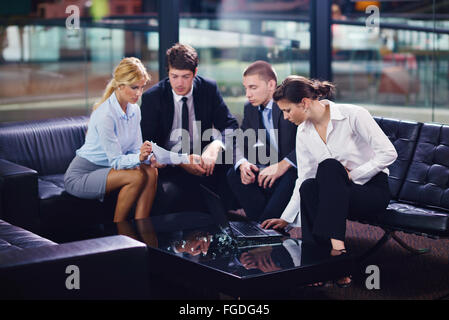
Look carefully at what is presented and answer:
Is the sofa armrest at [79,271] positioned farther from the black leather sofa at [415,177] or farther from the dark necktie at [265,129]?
the dark necktie at [265,129]

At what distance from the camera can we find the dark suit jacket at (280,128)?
417 centimetres

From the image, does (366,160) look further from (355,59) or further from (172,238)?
(355,59)

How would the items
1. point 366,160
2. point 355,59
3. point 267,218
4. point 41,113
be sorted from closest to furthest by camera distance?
point 366,160, point 267,218, point 41,113, point 355,59

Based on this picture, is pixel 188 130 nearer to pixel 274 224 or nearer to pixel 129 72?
pixel 129 72

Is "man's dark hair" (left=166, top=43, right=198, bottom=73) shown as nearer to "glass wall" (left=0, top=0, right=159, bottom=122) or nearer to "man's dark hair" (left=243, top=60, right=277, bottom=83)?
"man's dark hair" (left=243, top=60, right=277, bottom=83)

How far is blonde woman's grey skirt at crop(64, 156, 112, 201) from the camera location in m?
4.11

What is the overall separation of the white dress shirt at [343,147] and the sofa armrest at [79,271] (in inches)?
47.5

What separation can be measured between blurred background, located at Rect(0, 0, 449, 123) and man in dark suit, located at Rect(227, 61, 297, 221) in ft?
4.32

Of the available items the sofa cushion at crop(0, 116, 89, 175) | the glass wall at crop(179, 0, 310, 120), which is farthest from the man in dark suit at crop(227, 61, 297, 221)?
the glass wall at crop(179, 0, 310, 120)

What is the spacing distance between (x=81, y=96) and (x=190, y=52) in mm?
3501

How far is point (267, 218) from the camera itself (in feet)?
13.0

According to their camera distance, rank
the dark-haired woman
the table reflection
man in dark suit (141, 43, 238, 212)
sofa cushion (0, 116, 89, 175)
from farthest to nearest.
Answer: sofa cushion (0, 116, 89, 175), man in dark suit (141, 43, 238, 212), the dark-haired woman, the table reflection

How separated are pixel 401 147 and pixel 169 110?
56.0 inches

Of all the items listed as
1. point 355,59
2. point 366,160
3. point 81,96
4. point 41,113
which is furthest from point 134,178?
point 355,59
